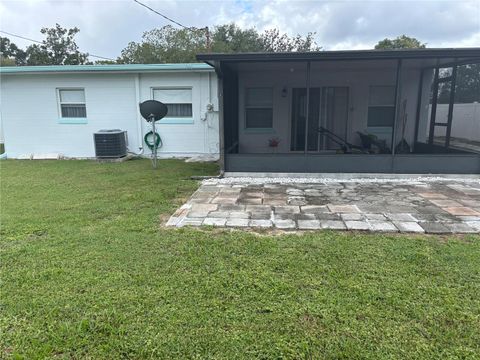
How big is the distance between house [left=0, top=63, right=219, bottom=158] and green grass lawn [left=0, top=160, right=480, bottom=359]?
5856 millimetres

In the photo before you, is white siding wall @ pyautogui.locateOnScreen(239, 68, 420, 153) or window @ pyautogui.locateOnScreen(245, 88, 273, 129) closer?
white siding wall @ pyautogui.locateOnScreen(239, 68, 420, 153)

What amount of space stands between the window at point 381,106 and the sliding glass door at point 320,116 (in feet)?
2.30

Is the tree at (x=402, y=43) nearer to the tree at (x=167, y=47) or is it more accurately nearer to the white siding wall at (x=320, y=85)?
the tree at (x=167, y=47)

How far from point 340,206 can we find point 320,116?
208 inches

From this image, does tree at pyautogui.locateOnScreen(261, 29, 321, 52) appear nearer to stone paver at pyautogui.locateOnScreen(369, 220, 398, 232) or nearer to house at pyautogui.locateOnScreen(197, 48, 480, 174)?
house at pyautogui.locateOnScreen(197, 48, 480, 174)

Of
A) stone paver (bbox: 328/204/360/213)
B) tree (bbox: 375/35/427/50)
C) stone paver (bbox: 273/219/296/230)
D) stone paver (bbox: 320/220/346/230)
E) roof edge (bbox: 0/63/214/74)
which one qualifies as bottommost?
stone paver (bbox: 273/219/296/230)

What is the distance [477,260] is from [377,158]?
384cm

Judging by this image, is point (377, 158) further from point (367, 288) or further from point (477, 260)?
point (367, 288)

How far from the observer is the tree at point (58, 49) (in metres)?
30.2

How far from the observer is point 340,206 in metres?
4.76

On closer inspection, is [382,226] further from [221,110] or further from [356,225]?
[221,110]

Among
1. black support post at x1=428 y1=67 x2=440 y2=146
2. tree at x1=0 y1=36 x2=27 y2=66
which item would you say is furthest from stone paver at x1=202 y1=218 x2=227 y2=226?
tree at x1=0 y1=36 x2=27 y2=66

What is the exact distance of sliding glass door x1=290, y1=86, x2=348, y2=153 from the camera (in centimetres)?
931

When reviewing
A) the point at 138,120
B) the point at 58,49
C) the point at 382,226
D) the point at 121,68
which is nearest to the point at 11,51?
the point at 58,49
